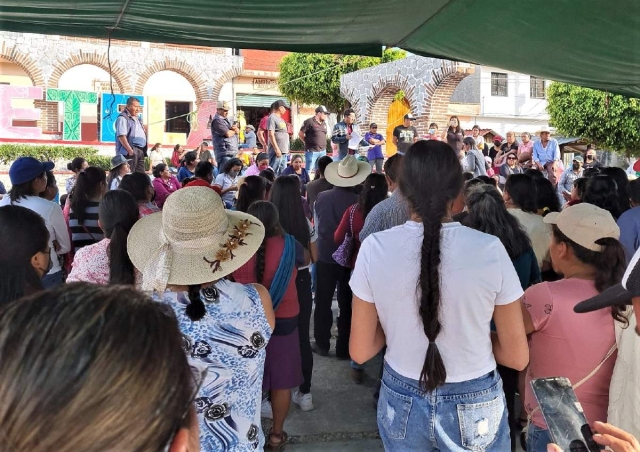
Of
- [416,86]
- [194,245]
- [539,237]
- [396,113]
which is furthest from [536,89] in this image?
[194,245]

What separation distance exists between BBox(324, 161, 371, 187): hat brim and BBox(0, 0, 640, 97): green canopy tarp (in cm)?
115

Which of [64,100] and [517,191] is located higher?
[64,100]

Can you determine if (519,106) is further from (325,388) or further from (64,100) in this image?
(325,388)

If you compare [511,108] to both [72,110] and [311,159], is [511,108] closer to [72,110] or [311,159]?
[72,110]

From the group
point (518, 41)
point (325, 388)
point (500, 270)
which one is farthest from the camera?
point (518, 41)

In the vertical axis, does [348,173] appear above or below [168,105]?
below

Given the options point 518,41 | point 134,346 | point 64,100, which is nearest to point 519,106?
point 64,100

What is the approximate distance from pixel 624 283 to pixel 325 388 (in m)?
3.50

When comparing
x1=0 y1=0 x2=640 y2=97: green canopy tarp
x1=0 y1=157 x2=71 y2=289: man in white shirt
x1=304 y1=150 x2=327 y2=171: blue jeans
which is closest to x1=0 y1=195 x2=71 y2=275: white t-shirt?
x1=0 y1=157 x2=71 y2=289: man in white shirt

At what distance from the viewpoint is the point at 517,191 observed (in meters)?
4.02

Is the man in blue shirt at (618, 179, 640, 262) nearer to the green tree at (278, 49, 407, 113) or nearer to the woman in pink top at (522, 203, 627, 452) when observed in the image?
the woman in pink top at (522, 203, 627, 452)

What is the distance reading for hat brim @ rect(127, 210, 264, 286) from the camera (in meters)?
1.98

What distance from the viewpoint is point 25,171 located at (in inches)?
Answer: 167

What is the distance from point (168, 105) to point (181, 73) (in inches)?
70.8
